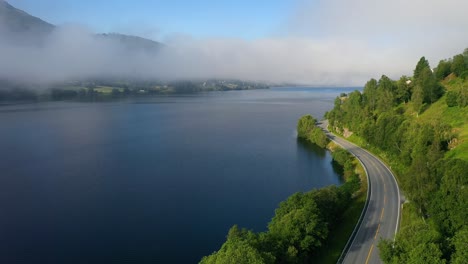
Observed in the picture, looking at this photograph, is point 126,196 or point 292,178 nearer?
point 126,196

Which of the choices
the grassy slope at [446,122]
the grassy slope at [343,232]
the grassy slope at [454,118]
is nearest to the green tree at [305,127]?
the grassy slope at [446,122]

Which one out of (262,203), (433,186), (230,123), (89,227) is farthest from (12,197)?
(230,123)

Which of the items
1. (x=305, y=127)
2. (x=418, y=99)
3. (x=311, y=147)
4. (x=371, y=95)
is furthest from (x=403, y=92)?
(x=311, y=147)

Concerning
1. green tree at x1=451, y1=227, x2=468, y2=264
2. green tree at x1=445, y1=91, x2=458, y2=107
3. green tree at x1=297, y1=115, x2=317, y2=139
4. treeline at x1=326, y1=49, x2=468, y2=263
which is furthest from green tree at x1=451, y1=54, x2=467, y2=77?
green tree at x1=451, y1=227, x2=468, y2=264

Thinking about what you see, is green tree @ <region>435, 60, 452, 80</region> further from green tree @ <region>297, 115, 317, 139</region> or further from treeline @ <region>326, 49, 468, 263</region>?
green tree @ <region>297, 115, 317, 139</region>

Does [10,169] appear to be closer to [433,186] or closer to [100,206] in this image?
[100,206]

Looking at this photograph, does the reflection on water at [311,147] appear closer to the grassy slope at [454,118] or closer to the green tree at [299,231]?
the grassy slope at [454,118]
